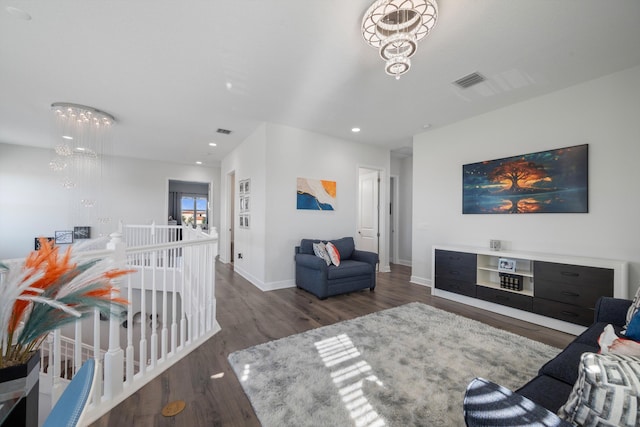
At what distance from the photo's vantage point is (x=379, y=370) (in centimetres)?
202

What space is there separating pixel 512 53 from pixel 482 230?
235 centimetres

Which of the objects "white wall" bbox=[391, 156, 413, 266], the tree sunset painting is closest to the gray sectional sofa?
the tree sunset painting

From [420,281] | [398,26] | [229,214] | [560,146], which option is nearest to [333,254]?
[420,281]

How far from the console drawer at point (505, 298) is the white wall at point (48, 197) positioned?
303 inches

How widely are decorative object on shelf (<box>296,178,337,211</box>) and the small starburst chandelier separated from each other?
2.68 metres

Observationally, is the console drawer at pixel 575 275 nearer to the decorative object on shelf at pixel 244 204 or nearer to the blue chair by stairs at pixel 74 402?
the blue chair by stairs at pixel 74 402

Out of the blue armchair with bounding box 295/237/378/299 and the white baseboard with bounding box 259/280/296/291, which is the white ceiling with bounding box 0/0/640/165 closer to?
the blue armchair with bounding box 295/237/378/299

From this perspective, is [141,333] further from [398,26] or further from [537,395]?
[398,26]

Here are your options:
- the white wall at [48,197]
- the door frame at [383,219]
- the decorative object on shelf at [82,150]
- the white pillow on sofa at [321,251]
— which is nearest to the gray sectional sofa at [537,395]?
the white pillow on sofa at [321,251]

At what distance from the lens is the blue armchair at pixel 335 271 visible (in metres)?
3.73

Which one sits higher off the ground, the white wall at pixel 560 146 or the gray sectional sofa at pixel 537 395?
the white wall at pixel 560 146

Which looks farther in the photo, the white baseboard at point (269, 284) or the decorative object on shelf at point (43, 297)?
the white baseboard at point (269, 284)

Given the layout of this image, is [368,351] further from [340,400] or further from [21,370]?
[21,370]

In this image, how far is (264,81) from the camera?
117 inches
